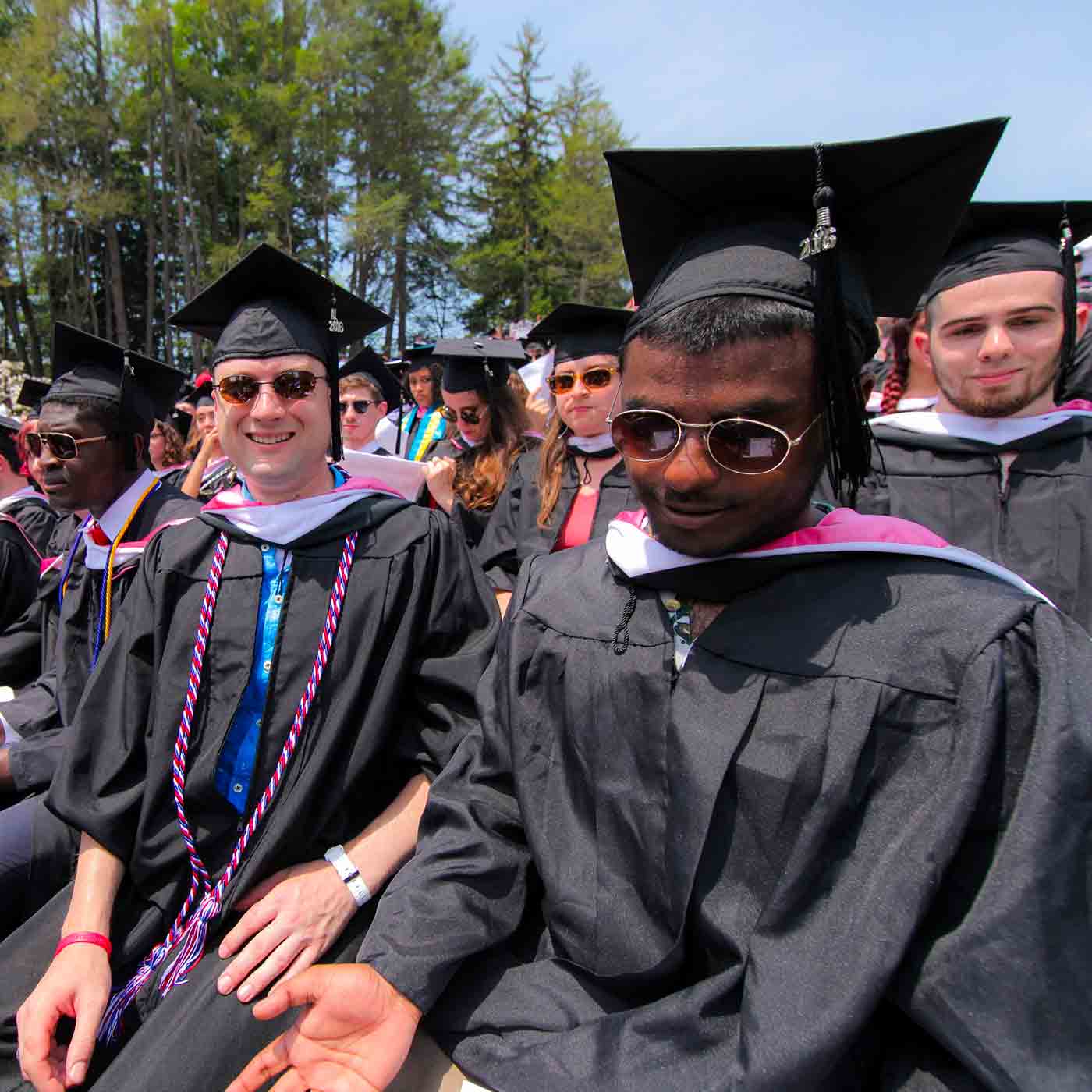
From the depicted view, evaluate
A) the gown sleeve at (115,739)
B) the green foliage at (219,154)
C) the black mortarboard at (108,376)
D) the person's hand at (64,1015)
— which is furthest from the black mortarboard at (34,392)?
the green foliage at (219,154)

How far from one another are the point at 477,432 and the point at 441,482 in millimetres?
566

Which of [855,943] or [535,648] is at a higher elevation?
[535,648]

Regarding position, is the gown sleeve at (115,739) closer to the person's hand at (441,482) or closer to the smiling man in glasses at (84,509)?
the smiling man in glasses at (84,509)

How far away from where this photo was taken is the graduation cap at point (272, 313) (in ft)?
6.69

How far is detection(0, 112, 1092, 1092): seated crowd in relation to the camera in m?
0.98

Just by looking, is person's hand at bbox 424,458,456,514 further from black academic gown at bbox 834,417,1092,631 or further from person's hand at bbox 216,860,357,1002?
person's hand at bbox 216,860,357,1002

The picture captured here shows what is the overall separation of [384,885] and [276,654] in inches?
24.9

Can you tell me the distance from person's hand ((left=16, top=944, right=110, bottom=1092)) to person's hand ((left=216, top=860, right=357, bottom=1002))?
0.26 meters

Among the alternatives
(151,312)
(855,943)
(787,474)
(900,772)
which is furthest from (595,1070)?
(151,312)

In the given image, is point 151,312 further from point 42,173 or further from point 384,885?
point 384,885

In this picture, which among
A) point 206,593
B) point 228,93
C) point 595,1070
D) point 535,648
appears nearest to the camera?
point 595,1070

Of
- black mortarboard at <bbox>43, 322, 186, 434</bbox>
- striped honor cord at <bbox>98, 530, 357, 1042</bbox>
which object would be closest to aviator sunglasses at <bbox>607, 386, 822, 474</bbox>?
striped honor cord at <bbox>98, 530, 357, 1042</bbox>

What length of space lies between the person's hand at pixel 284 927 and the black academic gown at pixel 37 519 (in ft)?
13.4

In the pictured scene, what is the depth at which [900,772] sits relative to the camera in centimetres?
104
